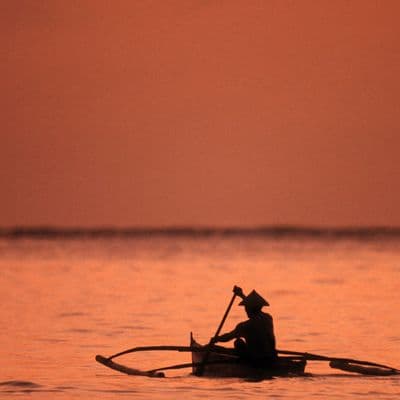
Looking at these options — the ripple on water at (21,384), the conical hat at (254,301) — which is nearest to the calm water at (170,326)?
the ripple on water at (21,384)

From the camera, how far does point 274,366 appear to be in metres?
23.2

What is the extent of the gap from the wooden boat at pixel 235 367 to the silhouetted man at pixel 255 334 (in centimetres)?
13

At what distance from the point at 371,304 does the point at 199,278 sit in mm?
19375

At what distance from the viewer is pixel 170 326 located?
33.0 metres

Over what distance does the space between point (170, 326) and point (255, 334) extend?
1030 cm

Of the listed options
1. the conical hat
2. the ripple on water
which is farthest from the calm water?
the conical hat

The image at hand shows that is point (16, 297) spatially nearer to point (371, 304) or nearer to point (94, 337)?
point (371, 304)

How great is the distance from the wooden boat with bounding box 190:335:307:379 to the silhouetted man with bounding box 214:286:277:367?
13cm

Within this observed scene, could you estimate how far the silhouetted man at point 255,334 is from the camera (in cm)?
2281

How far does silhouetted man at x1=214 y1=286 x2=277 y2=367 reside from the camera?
74.8 ft

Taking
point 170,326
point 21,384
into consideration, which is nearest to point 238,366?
point 21,384

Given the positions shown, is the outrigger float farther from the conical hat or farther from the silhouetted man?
the conical hat

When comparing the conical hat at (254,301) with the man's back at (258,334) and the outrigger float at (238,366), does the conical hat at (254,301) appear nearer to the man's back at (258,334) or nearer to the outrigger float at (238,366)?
the man's back at (258,334)

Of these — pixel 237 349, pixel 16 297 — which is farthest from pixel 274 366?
pixel 16 297
